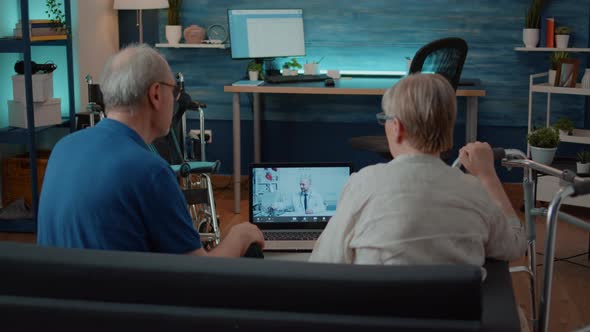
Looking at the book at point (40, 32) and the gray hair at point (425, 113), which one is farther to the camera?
the book at point (40, 32)

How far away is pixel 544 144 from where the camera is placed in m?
5.24

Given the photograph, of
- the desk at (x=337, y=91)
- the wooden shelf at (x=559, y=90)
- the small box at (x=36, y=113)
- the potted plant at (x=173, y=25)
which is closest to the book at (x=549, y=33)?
the wooden shelf at (x=559, y=90)

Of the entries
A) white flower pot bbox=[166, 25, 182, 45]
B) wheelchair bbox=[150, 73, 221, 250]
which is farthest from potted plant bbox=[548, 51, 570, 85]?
white flower pot bbox=[166, 25, 182, 45]

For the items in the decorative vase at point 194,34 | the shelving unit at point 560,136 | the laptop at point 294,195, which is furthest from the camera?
the decorative vase at point 194,34

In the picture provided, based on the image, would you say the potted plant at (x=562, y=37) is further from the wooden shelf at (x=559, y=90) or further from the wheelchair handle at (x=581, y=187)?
the wheelchair handle at (x=581, y=187)

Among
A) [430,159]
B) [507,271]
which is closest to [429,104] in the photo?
[430,159]

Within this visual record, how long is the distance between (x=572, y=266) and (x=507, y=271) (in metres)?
2.74

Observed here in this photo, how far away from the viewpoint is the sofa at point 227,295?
164cm

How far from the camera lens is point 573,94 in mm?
5812

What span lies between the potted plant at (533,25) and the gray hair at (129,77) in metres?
4.06

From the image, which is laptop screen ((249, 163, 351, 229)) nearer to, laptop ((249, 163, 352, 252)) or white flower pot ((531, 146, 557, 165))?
laptop ((249, 163, 352, 252))

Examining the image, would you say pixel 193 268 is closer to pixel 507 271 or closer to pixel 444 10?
pixel 507 271

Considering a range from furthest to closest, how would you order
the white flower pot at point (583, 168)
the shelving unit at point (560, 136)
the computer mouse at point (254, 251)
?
1. the shelving unit at point (560, 136)
2. the white flower pot at point (583, 168)
3. the computer mouse at point (254, 251)

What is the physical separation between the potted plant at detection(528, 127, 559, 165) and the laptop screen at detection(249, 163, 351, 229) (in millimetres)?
2291
